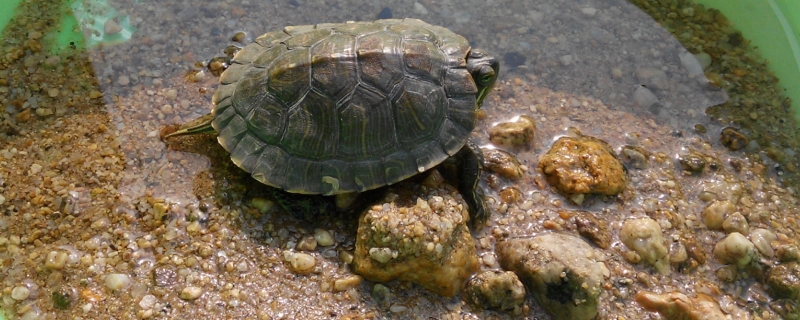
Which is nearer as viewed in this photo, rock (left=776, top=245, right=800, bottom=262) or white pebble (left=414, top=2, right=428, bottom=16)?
rock (left=776, top=245, right=800, bottom=262)

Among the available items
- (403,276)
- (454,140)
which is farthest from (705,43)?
(403,276)

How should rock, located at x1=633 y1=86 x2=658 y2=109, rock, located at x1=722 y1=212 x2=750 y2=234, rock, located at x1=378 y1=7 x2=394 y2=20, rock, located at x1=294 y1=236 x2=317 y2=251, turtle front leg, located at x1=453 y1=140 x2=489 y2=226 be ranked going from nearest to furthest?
rock, located at x1=294 y1=236 x2=317 y2=251 → turtle front leg, located at x1=453 y1=140 x2=489 y2=226 → rock, located at x1=722 y1=212 x2=750 y2=234 → rock, located at x1=633 y1=86 x2=658 y2=109 → rock, located at x1=378 y1=7 x2=394 y2=20

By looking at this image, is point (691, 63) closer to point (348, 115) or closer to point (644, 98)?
point (644, 98)

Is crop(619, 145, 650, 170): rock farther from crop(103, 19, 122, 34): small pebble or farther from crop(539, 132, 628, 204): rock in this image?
crop(103, 19, 122, 34): small pebble

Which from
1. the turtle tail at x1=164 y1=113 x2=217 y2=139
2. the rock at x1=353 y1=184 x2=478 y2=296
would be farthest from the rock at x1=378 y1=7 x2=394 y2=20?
the rock at x1=353 y1=184 x2=478 y2=296

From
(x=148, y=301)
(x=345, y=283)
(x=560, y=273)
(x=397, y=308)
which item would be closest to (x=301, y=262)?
(x=345, y=283)

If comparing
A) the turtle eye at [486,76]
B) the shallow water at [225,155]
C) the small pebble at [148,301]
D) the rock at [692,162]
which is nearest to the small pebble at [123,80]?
the shallow water at [225,155]
